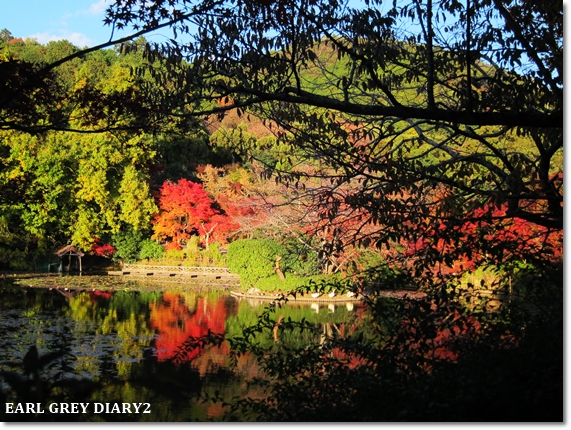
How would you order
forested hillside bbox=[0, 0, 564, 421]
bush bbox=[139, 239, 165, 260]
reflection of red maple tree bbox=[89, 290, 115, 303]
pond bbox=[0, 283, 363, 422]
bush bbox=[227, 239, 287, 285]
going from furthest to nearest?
bush bbox=[139, 239, 165, 260], bush bbox=[227, 239, 287, 285], reflection of red maple tree bbox=[89, 290, 115, 303], pond bbox=[0, 283, 363, 422], forested hillside bbox=[0, 0, 564, 421]

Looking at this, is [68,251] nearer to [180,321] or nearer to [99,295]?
[99,295]

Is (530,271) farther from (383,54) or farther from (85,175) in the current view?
(85,175)

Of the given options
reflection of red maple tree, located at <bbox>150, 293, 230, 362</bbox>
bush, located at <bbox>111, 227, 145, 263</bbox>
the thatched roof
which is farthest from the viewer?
bush, located at <bbox>111, 227, 145, 263</bbox>

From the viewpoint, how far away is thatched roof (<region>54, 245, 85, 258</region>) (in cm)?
2112

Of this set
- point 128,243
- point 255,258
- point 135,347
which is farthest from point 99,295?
point 128,243

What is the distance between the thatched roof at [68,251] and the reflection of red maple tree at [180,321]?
7.06 metres

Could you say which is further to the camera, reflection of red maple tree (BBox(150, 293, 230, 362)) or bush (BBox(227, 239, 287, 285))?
bush (BBox(227, 239, 287, 285))

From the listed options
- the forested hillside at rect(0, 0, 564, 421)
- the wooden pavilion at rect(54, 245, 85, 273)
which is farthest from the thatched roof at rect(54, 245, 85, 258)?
the forested hillside at rect(0, 0, 564, 421)

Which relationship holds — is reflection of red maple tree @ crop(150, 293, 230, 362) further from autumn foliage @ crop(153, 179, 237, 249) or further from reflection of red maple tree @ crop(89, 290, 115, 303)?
autumn foliage @ crop(153, 179, 237, 249)

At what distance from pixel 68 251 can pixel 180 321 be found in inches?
428

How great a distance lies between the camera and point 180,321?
11992 millimetres

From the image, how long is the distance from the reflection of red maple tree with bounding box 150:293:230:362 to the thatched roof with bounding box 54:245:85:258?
706 centimetres

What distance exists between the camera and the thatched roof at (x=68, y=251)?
21.1m

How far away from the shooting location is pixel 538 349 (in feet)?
10.4
